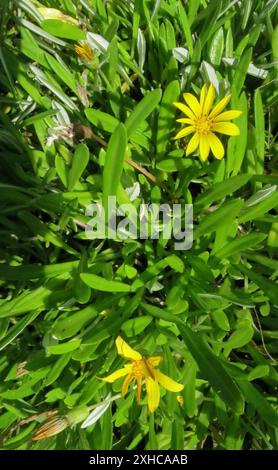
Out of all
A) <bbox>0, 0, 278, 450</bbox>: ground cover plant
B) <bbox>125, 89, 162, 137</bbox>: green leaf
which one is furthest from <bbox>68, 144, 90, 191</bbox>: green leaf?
<bbox>125, 89, 162, 137</bbox>: green leaf

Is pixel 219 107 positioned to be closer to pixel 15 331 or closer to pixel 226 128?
pixel 226 128

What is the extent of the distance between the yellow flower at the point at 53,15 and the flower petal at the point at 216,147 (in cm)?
47

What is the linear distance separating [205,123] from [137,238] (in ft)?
0.99

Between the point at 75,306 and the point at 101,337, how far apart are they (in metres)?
0.22

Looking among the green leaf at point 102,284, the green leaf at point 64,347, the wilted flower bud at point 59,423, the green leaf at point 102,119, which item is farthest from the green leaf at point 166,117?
the wilted flower bud at point 59,423

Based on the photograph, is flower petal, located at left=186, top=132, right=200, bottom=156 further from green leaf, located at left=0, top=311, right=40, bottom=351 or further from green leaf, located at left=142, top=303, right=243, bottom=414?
green leaf, located at left=0, top=311, right=40, bottom=351

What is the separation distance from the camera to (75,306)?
1136 mm

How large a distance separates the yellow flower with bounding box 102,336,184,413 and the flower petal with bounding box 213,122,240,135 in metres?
0.44

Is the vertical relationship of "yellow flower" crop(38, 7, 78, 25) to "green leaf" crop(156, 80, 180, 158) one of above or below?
above

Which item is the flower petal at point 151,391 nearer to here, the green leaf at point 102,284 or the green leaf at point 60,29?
the green leaf at point 102,284

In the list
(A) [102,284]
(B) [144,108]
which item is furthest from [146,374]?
(B) [144,108]

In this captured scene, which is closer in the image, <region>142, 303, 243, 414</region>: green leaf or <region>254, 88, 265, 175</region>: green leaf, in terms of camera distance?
<region>142, 303, 243, 414</region>: green leaf

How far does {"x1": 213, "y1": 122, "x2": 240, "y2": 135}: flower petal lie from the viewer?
0.91 meters

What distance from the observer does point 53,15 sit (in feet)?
3.67
